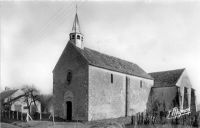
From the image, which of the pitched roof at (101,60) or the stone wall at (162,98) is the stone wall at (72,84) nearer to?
the pitched roof at (101,60)

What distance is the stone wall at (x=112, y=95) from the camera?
97.2 ft

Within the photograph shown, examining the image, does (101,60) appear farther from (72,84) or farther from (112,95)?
(72,84)

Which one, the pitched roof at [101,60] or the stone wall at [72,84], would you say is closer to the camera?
the stone wall at [72,84]

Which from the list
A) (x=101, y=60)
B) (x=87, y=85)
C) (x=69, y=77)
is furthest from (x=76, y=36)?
(x=87, y=85)

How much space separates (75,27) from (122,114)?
46.1ft

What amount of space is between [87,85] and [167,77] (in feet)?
67.3

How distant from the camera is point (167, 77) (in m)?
44.1

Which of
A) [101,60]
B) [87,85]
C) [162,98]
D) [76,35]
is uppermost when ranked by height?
[76,35]

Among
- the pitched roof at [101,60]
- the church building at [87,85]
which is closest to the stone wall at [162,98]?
the church building at [87,85]

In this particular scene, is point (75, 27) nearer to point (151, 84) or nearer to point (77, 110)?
point (77, 110)

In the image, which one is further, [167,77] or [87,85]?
[167,77]

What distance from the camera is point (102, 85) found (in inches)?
1231

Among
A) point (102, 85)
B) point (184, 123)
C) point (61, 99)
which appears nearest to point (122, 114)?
point (102, 85)

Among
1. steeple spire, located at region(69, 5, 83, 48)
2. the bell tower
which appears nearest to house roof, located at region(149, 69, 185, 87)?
the bell tower
